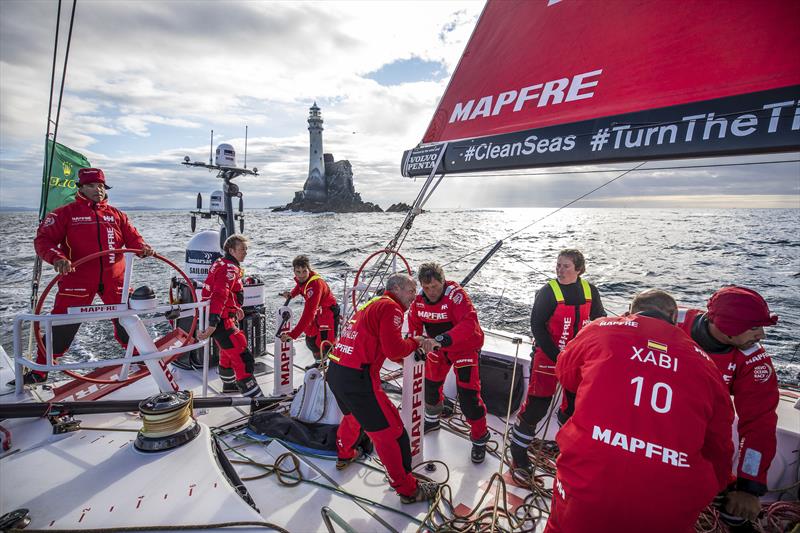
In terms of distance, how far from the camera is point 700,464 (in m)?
1.42

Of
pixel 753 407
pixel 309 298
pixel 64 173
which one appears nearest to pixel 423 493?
pixel 753 407

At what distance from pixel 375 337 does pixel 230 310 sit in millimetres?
2316

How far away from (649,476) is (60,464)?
268cm

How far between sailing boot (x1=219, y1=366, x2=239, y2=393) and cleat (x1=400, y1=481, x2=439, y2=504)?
2.69m

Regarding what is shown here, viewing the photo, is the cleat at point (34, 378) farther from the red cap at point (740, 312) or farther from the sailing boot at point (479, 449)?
the red cap at point (740, 312)

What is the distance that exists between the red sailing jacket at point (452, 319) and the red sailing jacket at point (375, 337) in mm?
604

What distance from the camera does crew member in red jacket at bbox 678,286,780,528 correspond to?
77.5 inches

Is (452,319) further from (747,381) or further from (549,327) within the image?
(747,381)

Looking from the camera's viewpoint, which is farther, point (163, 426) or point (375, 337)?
point (375, 337)

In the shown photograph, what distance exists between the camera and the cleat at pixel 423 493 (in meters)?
2.81

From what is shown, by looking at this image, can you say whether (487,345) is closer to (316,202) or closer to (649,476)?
(649,476)

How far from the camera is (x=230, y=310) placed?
4336mm

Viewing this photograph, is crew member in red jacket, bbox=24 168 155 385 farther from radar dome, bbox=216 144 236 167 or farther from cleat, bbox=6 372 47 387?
radar dome, bbox=216 144 236 167

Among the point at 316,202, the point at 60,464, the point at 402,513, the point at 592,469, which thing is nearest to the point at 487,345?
the point at 402,513
